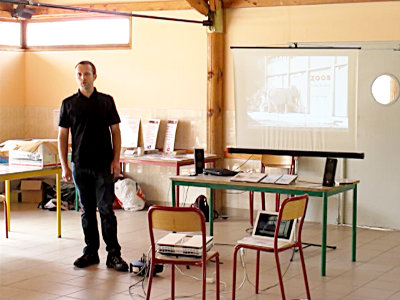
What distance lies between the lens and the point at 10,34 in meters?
10.5

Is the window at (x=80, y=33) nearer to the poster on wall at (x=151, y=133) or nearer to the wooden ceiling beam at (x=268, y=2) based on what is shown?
the poster on wall at (x=151, y=133)

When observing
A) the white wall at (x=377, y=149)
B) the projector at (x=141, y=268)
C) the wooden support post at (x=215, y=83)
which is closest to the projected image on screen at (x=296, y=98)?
the white wall at (x=377, y=149)

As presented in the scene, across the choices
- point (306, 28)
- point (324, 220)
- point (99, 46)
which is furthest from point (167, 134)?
point (324, 220)

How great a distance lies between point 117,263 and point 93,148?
A: 0.99 m

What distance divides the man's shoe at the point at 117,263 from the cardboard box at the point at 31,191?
388cm

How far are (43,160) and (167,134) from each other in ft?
8.00

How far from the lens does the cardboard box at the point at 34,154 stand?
24.2 ft

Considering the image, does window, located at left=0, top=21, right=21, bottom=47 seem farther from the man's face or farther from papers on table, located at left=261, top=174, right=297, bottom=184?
papers on table, located at left=261, top=174, right=297, bottom=184

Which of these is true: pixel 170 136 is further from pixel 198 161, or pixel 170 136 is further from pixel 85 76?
pixel 85 76

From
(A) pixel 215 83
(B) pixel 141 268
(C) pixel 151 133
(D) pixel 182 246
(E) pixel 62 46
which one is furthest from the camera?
(E) pixel 62 46

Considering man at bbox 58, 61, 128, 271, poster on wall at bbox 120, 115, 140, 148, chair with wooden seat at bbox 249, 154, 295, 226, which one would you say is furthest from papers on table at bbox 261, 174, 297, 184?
poster on wall at bbox 120, 115, 140, 148

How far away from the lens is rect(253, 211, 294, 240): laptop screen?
5570 mm

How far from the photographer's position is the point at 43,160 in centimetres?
737

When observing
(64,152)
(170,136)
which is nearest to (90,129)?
(64,152)
